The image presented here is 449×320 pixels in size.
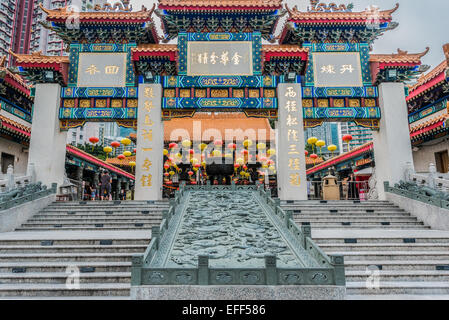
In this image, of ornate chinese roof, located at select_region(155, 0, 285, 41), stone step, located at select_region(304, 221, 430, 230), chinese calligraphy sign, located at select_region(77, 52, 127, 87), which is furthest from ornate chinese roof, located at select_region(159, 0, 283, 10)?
stone step, located at select_region(304, 221, 430, 230)

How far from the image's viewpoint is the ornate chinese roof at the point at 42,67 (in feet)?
41.4

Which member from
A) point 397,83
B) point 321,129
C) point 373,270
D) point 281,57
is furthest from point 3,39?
point 321,129

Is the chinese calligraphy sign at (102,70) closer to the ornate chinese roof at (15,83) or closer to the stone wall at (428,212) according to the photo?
the ornate chinese roof at (15,83)

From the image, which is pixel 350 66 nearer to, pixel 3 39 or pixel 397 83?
pixel 397 83

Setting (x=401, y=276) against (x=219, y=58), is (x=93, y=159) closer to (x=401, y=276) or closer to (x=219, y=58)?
(x=219, y=58)

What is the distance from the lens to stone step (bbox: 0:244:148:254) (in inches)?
245

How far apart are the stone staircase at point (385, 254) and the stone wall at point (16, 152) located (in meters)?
13.6

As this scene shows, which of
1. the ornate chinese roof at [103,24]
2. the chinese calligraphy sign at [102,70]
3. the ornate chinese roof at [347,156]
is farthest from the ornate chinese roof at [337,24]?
the chinese calligraphy sign at [102,70]

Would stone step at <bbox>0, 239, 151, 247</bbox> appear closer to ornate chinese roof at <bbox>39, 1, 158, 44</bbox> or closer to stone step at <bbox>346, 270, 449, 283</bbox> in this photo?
stone step at <bbox>346, 270, 449, 283</bbox>

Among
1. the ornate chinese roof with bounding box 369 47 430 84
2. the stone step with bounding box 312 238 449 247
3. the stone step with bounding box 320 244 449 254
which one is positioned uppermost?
the ornate chinese roof with bounding box 369 47 430 84

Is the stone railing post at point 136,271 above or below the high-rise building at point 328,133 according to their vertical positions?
below

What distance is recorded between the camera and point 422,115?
15.9 metres

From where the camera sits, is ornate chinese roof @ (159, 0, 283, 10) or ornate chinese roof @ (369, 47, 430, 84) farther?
ornate chinese roof @ (159, 0, 283, 10)

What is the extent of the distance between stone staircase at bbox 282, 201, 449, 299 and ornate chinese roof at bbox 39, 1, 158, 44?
35.3 feet
